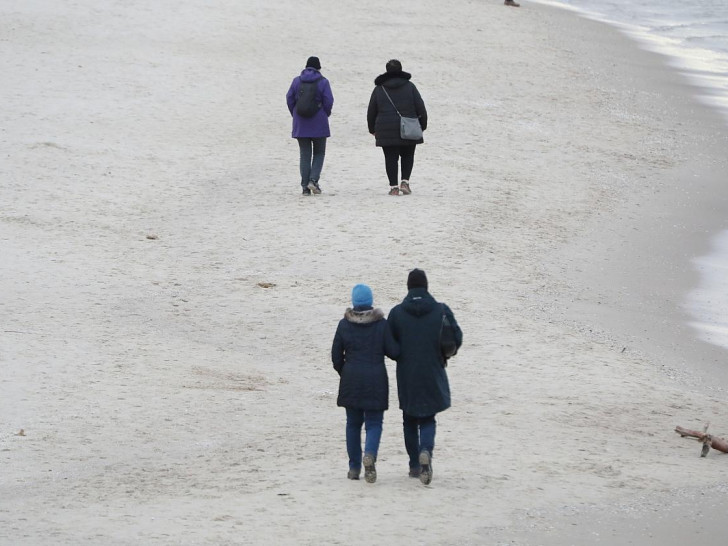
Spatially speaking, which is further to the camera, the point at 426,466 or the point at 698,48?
the point at 698,48

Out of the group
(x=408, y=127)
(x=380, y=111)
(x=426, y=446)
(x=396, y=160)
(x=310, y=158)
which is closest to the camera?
(x=426, y=446)

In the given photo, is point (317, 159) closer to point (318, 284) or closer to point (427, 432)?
point (318, 284)

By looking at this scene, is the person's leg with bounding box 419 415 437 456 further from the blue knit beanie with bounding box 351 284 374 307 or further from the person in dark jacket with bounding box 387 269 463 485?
the blue knit beanie with bounding box 351 284 374 307

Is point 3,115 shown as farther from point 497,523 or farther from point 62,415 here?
point 497,523

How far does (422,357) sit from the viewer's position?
8508 mm

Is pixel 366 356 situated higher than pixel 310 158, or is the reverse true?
pixel 366 356

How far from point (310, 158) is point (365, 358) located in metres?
8.97

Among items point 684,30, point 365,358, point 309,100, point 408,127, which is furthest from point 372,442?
point 684,30

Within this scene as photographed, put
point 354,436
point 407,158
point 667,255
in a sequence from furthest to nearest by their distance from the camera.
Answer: point 407,158, point 667,255, point 354,436

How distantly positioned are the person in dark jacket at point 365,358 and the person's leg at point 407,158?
8205 mm

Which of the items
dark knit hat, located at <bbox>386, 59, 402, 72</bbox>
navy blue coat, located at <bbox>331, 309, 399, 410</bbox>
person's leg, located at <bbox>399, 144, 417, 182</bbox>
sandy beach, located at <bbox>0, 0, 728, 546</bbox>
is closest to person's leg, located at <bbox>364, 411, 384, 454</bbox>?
navy blue coat, located at <bbox>331, 309, 399, 410</bbox>

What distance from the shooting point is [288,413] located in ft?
34.0

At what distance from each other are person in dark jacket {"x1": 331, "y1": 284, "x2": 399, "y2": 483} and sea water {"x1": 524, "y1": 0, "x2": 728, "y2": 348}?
5.48 meters

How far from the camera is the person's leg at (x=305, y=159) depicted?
16.9 metres
